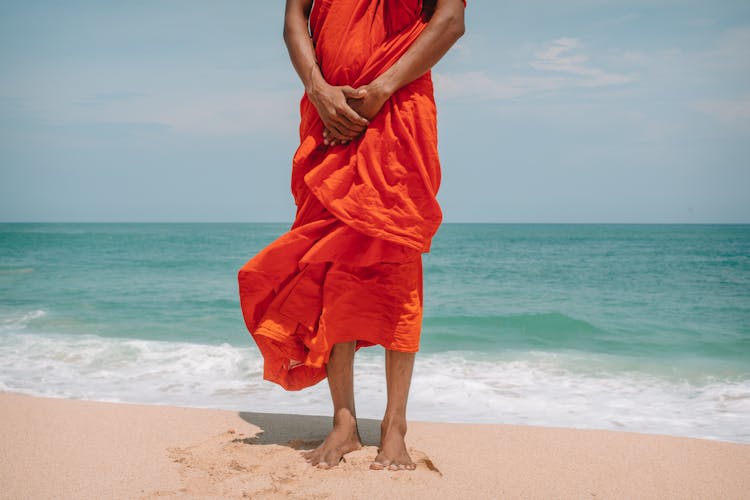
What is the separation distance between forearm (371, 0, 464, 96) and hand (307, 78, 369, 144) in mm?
126

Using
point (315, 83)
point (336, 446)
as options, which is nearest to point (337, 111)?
point (315, 83)

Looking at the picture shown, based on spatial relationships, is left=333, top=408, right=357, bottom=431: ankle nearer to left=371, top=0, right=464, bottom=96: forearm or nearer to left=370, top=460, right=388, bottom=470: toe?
left=370, top=460, right=388, bottom=470: toe

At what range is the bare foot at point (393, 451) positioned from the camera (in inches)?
91.5

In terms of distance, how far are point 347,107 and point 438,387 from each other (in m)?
2.95

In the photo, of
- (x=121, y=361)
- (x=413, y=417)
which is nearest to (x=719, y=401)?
(x=413, y=417)

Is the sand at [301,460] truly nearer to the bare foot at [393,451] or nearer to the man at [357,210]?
the bare foot at [393,451]

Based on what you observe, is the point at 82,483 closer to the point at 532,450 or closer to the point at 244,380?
the point at 532,450

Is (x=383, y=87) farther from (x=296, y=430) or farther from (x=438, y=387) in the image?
(x=438, y=387)

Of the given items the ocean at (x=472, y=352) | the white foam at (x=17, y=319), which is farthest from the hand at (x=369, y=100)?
the white foam at (x=17, y=319)

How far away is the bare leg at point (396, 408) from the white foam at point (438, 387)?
4.95 ft

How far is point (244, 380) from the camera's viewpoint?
4938mm

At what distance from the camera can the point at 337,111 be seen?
234 cm

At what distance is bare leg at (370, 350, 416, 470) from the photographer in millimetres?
2387

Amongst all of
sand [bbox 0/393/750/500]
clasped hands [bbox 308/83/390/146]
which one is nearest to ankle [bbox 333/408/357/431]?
sand [bbox 0/393/750/500]
